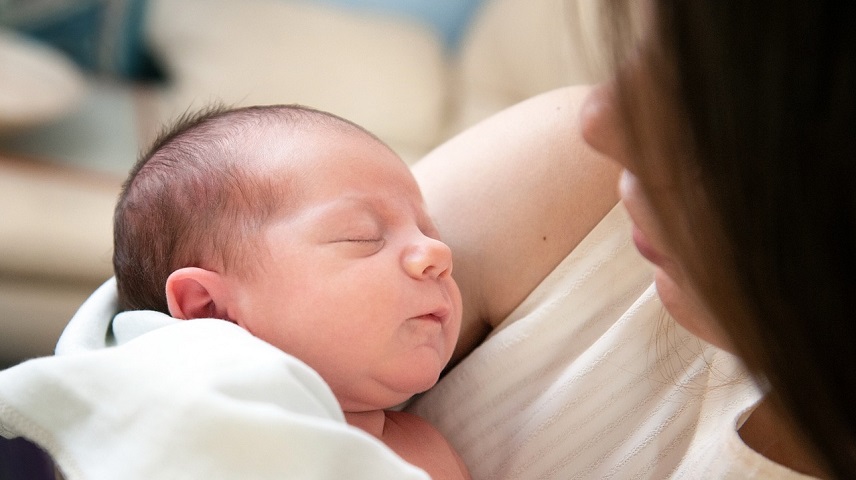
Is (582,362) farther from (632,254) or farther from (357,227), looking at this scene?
(357,227)

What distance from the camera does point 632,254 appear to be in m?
0.81

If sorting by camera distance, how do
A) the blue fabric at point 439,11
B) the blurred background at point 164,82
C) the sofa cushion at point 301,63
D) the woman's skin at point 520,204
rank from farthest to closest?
the blue fabric at point 439,11
the sofa cushion at point 301,63
the blurred background at point 164,82
the woman's skin at point 520,204

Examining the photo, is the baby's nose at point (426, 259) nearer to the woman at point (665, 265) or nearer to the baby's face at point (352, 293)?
the baby's face at point (352, 293)

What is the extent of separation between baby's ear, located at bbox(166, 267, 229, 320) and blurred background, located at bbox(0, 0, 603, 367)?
40.2 inches

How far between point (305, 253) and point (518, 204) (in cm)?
24

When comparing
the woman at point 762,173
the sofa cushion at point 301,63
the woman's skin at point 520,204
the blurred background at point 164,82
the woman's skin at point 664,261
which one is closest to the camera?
the woman at point 762,173

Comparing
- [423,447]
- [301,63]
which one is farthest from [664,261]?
[301,63]

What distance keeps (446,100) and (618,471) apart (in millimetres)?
1952

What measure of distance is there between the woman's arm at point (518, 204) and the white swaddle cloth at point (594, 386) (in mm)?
21

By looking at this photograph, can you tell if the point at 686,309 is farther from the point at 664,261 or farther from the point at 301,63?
the point at 301,63

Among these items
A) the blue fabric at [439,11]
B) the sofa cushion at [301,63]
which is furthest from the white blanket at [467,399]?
the blue fabric at [439,11]

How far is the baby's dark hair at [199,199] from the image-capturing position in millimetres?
742

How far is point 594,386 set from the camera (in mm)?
784

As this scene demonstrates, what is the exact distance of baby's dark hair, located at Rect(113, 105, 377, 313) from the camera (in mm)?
742
